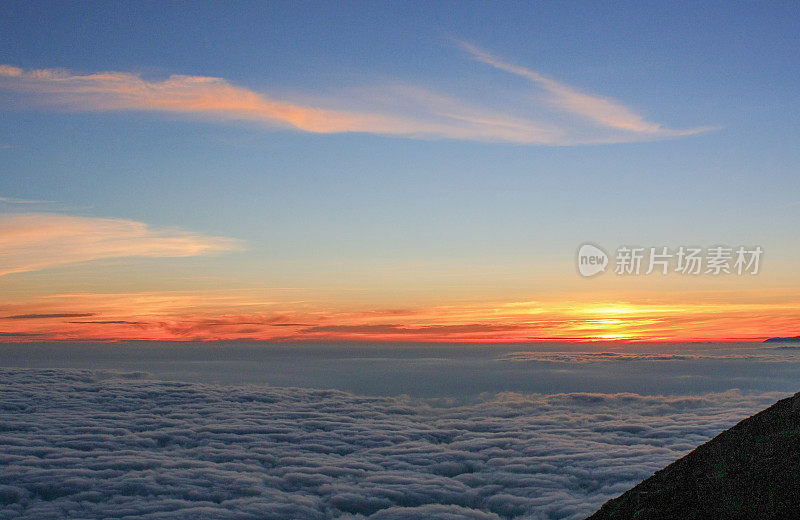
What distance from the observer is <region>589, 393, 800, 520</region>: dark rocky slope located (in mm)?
14047

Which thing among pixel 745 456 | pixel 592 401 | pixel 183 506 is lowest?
pixel 592 401

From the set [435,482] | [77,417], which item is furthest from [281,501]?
[77,417]

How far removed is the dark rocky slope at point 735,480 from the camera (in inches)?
553

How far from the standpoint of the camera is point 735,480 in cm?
1551

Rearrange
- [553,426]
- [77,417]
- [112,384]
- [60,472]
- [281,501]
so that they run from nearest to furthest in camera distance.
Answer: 1. [281,501]
2. [60,472]
3. [77,417]
4. [553,426]
5. [112,384]

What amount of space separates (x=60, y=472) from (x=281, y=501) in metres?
30.9

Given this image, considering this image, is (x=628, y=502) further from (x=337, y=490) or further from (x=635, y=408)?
(x=635, y=408)

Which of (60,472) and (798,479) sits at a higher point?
(798,479)

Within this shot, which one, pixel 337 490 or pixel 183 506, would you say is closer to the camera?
pixel 183 506

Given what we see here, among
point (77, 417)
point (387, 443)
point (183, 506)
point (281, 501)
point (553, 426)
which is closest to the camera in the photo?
point (183, 506)

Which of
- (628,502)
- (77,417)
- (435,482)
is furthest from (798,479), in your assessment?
(77,417)

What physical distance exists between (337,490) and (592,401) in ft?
486

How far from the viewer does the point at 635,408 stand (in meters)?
171

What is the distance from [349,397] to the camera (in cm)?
19312
